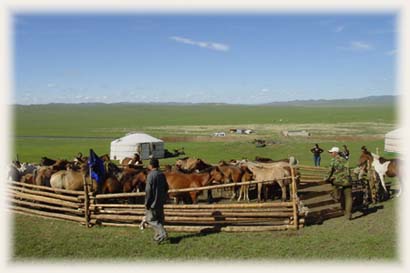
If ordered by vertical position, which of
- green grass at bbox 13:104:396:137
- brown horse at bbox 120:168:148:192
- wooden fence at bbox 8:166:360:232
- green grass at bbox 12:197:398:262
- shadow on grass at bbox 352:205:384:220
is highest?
green grass at bbox 13:104:396:137

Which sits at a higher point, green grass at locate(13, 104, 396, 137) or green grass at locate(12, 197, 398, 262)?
green grass at locate(13, 104, 396, 137)

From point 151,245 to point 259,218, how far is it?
2693 mm

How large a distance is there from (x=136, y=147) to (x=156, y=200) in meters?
21.2

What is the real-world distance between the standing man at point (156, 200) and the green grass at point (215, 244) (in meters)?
0.27

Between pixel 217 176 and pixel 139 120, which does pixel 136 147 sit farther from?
pixel 139 120

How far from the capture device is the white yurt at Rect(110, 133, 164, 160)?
1174 inches

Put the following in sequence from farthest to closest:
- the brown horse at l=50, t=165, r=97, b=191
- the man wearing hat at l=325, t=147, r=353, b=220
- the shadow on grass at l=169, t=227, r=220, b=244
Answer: the brown horse at l=50, t=165, r=97, b=191, the man wearing hat at l=325, t=147, r=353, b=220, the shadow on grass at l=169, t=227, r=220, b=244

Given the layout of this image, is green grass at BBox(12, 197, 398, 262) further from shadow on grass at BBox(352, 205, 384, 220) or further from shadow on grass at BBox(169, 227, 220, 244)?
shadow on grass at BBox(352, 205, 384, 220)

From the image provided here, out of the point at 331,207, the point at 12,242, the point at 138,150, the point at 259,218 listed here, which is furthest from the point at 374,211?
the point at 138,150

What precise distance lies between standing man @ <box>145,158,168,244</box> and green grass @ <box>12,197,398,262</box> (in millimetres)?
268

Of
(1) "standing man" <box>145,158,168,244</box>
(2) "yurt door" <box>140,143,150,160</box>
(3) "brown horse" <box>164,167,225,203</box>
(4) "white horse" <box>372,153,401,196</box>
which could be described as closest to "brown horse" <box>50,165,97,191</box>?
(3) "brown horse" <box>164,167,225,203</box>

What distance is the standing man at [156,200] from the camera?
29.1 ft

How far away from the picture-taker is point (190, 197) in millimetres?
11695

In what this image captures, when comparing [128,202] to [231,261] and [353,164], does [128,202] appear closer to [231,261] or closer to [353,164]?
[231,261]
